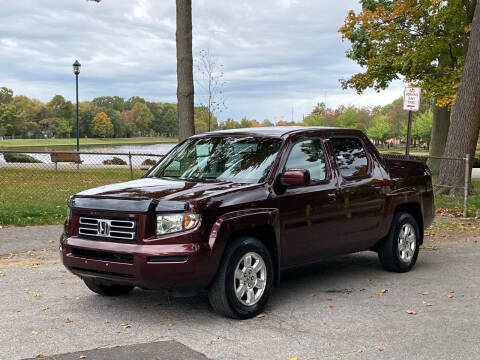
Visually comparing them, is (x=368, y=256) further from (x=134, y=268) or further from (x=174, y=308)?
(x=134, y=268)

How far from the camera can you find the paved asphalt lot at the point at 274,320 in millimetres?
5039

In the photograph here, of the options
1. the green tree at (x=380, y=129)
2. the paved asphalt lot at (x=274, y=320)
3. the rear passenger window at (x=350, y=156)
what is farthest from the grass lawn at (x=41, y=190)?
the green tree at (x=380, y=129)

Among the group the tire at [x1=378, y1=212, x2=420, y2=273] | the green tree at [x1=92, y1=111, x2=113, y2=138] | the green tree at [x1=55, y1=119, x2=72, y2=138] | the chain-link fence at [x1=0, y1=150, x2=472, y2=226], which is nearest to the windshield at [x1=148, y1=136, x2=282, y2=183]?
the tire at [x1=378, y1=212, x2=420, y2=273]

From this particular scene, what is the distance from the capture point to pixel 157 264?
5.46 meters

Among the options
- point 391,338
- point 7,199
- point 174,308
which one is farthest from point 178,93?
point 391,338

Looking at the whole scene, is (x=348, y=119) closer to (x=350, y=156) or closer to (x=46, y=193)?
(x=46, y=193)

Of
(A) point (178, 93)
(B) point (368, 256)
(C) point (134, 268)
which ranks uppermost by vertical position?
(A) point (178, 93)

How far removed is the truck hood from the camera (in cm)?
574

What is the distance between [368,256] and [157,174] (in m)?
3.88

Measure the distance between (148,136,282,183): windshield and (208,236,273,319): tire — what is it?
2.46 feet

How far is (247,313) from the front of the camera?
19.4ft

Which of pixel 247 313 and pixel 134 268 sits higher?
pixel 134 268

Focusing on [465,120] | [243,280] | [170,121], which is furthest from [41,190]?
[170,121]

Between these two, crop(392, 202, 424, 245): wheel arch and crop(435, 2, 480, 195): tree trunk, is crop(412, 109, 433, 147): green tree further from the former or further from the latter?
crop(392, 202, 424, 245): wheel arch
